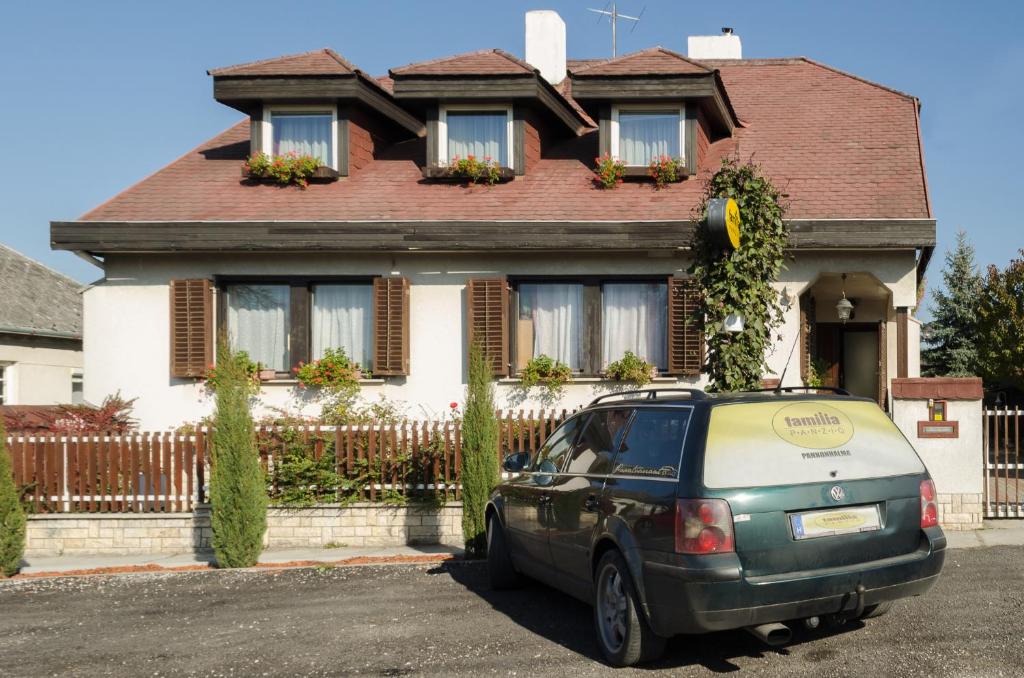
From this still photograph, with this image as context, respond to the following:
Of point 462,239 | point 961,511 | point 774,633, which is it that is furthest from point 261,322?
point 774,633

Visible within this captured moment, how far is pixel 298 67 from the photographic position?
15.5m

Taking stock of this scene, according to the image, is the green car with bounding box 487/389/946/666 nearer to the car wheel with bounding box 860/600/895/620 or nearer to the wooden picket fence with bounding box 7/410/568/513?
the car wheel with bounding box 860/600/895/620

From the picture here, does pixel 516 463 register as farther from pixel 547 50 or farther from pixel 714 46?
pixel 714 46

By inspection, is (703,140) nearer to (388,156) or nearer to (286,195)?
(388,156)

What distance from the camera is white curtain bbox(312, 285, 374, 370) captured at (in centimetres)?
1451

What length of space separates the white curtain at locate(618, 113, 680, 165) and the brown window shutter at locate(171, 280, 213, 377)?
722 cm

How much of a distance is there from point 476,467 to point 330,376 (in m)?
4.81

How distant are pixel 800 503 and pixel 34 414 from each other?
11.3 metres

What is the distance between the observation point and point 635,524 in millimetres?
5633

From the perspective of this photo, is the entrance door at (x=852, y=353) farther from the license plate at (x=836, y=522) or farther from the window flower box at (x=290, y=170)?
the license plate at (x=836, y=522)

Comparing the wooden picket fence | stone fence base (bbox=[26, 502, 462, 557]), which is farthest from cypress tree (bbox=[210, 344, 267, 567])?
the wooden picket fence

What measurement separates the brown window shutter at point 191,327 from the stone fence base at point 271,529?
3455mm

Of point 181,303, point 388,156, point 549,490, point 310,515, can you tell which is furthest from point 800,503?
point 388,156

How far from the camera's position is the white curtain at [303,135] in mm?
15703
